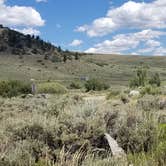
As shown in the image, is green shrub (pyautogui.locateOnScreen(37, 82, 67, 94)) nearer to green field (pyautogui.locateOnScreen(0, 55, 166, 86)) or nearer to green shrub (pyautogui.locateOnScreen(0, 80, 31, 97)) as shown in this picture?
green shrub (pyautogui.locateOnScreen(0, 80, 31, 97))

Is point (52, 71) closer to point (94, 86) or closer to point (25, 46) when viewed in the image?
point (25, 46)

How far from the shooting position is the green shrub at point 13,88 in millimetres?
44156

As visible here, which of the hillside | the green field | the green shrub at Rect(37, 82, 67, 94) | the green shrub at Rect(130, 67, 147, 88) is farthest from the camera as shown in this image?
the hillside

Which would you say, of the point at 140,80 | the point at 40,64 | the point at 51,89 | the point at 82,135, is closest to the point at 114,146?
the point at 82,135

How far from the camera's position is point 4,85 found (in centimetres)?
4559

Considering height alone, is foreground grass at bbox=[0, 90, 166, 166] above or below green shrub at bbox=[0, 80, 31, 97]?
above

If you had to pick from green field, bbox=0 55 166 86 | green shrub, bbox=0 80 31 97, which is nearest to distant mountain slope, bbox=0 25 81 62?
green field, bbox=0 55 166 86

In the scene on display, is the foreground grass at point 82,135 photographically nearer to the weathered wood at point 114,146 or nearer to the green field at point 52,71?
the weathered wood at point 114,146

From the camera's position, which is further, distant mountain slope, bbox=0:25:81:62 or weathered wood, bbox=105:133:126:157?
distant mountain slope, bbox=0:25:81:62

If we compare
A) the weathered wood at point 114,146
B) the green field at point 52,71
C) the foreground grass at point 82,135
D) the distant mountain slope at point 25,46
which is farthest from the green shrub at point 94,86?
the weathered wood at point 114,146

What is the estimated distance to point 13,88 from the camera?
4578 centimetres

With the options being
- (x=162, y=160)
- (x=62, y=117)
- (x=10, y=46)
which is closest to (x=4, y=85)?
(x=62, y=117)

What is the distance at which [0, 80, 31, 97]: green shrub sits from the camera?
145 feet

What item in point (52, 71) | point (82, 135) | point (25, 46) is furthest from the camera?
point (25, 46)
